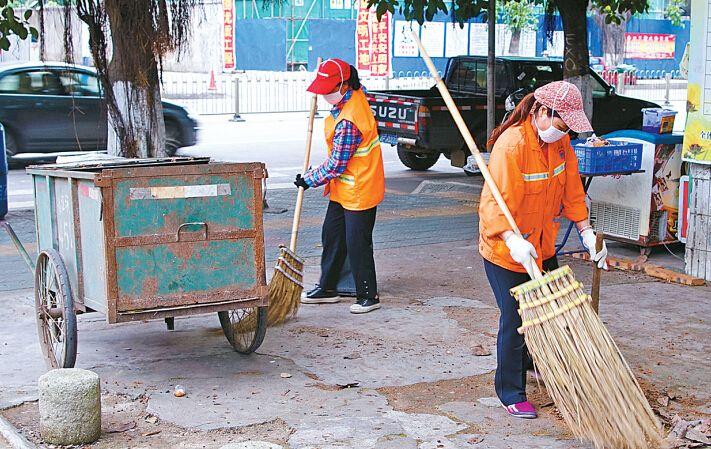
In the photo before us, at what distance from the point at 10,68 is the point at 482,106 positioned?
708cm

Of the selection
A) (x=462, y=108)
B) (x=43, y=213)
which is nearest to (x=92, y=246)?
(x=43, y=213)

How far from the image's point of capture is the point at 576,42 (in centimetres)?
1212

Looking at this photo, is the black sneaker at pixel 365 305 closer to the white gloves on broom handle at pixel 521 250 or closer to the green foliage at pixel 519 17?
the white gloves on broom handle at pixel 521 250

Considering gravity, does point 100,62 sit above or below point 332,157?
above

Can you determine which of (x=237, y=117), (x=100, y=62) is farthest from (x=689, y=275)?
(x=237, y=117)

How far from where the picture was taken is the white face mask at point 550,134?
4.80m

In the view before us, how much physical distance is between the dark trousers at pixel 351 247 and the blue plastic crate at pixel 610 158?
1.96m

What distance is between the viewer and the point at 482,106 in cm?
1449

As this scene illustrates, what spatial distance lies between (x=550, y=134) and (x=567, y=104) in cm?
17

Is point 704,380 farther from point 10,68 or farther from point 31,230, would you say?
point 10,68

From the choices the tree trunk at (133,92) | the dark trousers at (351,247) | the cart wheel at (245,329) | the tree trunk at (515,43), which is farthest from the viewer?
the tree trunk at (515,43)

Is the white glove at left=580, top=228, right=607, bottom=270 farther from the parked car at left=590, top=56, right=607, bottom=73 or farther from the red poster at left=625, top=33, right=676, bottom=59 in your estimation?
the red poster at left=625, top=33, right=676, bottom=59

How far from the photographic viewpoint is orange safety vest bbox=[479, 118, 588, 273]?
15.7ft

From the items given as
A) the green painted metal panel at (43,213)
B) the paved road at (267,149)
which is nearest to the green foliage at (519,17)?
the paved road at (267,149)
